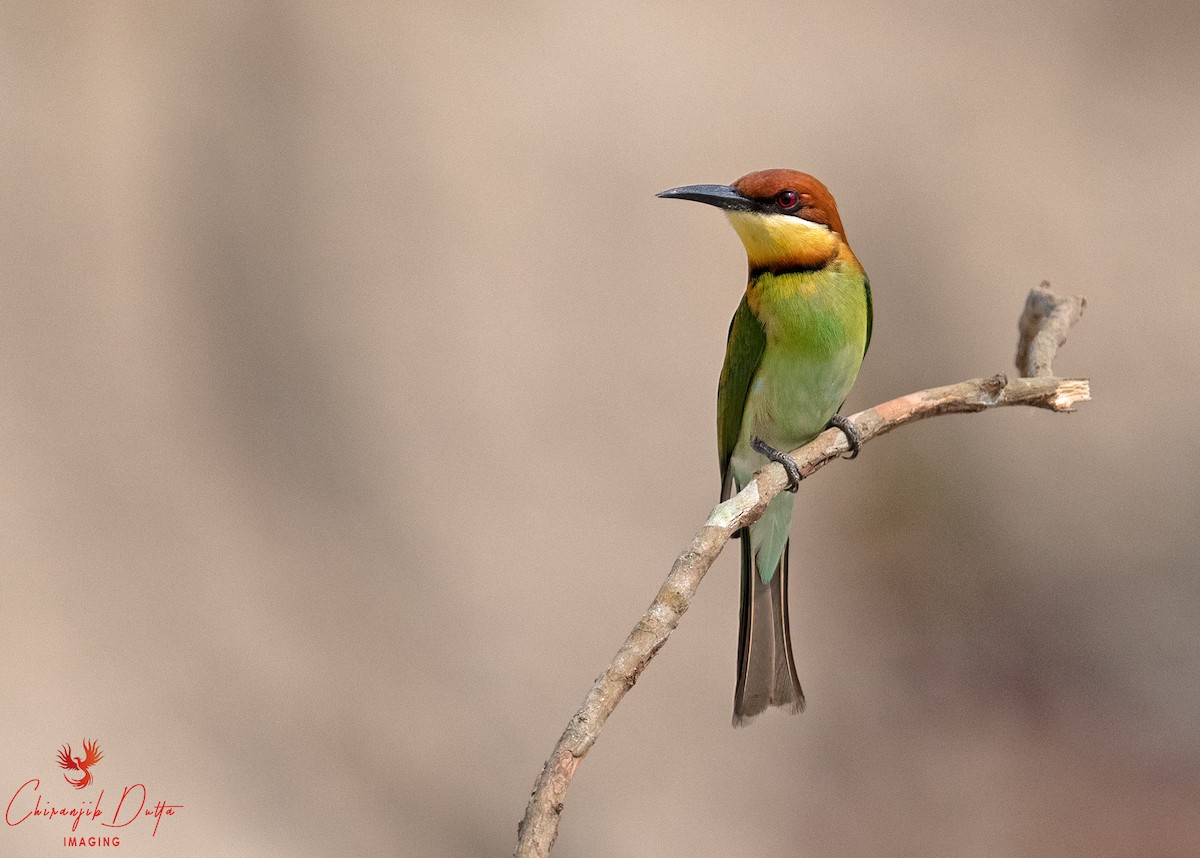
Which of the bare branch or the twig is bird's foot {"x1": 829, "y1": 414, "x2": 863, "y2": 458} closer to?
the twig

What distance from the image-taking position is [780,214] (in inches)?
52.8

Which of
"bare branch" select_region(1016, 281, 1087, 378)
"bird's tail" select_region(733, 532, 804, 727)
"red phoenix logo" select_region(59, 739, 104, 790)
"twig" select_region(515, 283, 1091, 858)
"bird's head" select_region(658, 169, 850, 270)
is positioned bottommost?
"red phoenix logo" select_region(59, 739, 104, 790)

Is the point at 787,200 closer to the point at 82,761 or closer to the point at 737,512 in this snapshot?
the point at 737,512

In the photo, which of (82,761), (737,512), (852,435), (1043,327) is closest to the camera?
(737,512)

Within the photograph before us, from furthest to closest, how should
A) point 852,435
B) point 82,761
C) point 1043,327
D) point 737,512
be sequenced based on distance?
point 82,761
point 1043,327
point 852,435
point 737,512

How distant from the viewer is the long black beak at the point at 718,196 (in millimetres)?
1316

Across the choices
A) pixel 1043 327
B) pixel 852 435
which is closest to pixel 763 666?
pixel 852 435

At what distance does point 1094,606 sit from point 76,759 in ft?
8.66

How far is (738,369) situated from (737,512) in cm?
43

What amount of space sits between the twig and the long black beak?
0.30 m

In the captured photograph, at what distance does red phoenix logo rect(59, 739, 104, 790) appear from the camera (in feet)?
6.98

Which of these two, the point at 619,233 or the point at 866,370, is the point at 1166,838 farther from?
the point at 619,233

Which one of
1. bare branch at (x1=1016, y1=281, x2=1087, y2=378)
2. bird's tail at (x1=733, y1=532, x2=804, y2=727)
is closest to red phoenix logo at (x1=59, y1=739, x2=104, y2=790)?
bird's tail at (x1=733, y1=532, x2=804, y2=727)

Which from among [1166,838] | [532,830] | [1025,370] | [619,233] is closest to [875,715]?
[1166,838]
